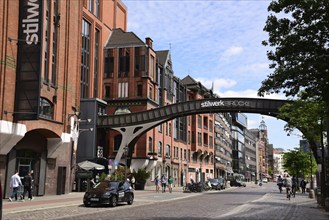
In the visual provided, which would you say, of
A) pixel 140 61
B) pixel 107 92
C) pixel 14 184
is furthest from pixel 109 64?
pixel 14 184

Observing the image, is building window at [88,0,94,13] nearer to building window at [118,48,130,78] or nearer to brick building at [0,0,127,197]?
building window at [118,48,130,78]

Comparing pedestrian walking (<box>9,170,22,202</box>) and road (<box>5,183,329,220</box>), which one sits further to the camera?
pedestrian walking (<box>9,170,22,202</box>)

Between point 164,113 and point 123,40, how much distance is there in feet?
52.2

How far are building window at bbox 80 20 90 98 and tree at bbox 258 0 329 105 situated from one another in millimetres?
41971

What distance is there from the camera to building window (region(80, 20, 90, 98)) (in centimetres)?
5312

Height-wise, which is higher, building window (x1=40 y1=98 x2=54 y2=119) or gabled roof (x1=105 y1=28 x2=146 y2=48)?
gabled roof (x1=105 y1=28 x2=146 y2=48)

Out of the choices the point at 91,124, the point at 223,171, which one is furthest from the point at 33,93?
the point at 223,171

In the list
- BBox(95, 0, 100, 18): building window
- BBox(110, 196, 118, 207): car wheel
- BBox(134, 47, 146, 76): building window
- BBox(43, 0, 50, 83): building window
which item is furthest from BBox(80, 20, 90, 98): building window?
BBox(110, 196, 118, 207): car wheel

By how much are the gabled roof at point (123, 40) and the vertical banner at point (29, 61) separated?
33600 mm

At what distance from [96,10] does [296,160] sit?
35.5m

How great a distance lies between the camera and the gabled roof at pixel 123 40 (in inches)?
2351

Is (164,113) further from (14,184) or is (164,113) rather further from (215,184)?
(14,184)

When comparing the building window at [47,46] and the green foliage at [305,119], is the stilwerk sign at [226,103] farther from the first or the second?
the building window at [47,46]

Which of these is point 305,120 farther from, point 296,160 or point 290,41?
point 296,160
